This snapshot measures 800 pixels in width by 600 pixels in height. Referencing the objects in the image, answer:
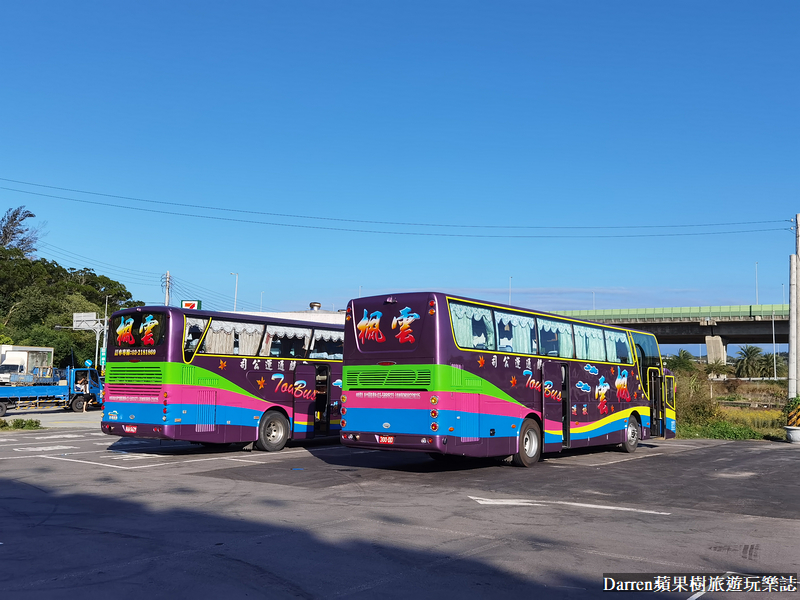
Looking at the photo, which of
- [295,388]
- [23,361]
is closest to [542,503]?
[295,388]

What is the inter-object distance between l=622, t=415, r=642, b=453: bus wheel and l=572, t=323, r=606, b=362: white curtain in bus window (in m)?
2.52

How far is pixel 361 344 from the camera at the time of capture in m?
15.6

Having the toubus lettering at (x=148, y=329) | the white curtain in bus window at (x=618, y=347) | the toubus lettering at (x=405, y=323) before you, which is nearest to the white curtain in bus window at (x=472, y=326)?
the toubus lettering at (x=405, y=323)

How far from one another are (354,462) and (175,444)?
7644mm

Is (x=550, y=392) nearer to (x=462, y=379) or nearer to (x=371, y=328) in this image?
(x=462, y=379)

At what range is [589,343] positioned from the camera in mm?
19578

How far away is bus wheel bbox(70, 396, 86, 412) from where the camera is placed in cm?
3782

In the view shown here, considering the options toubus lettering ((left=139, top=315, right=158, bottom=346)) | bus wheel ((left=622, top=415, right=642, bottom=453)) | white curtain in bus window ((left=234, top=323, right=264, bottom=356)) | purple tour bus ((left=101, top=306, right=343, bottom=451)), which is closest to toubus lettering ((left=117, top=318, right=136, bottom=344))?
purple tour bus ((left=101, top=306, right=343, bottom=451))

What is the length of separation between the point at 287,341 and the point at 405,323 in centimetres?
625

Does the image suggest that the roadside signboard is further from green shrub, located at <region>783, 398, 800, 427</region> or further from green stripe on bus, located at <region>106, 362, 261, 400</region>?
green shrub, located at <region>783, 398, 800, 427</region>

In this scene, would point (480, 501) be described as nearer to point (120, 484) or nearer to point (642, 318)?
point (120, 484)

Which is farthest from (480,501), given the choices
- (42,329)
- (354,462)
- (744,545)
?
(42,329)

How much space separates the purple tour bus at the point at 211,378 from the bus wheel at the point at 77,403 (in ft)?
70.6

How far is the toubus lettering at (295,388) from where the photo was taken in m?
19.7
